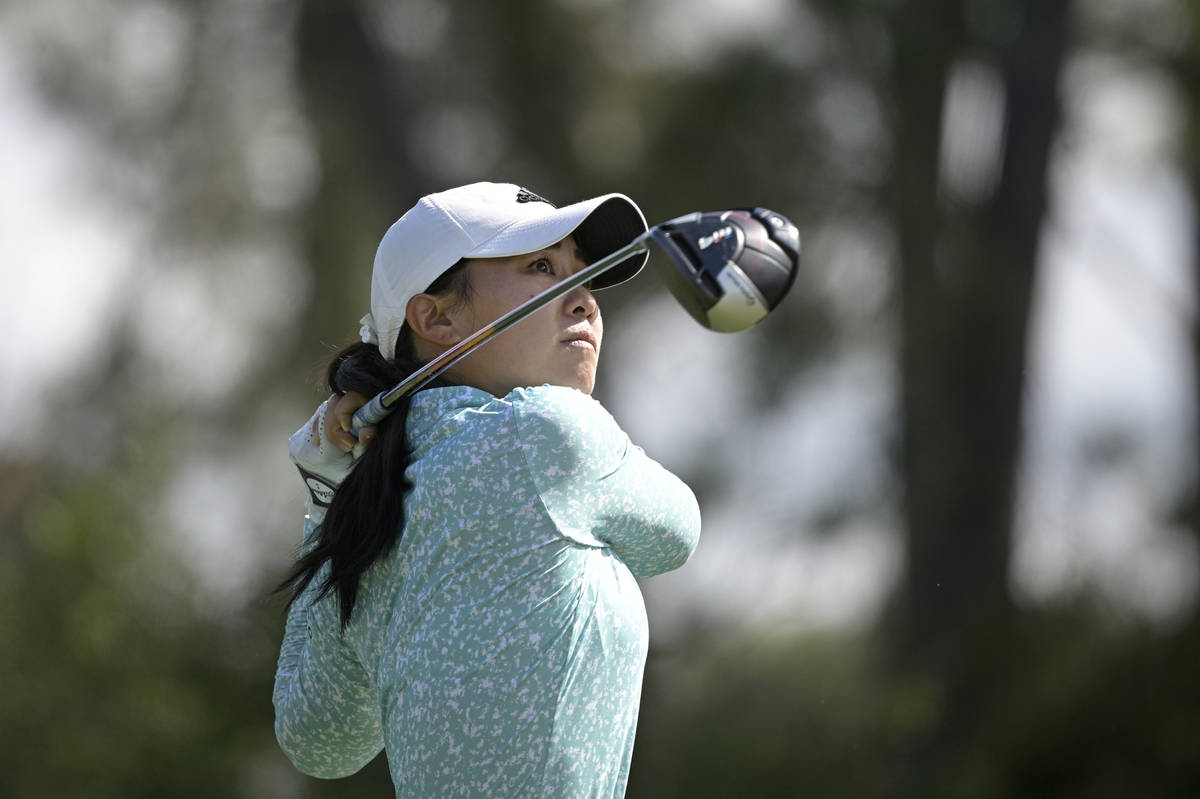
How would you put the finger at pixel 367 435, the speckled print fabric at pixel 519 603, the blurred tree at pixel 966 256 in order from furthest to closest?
the blurred tree at pixel 966 256, the finger at pixel 367 435, the speckled print fabric at pixel 519 603

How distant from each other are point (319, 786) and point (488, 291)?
3.69 m

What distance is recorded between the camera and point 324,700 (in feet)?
5.99

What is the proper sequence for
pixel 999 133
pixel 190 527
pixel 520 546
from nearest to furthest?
pixel 520 546 < pixel 190 527 < pixel 999 133

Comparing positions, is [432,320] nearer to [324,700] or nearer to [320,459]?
[320,459]

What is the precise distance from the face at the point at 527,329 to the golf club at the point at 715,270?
0.20 feet

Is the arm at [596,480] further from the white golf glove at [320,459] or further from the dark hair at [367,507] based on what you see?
the white golf glove at [320,459]

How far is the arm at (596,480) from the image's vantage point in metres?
1.59

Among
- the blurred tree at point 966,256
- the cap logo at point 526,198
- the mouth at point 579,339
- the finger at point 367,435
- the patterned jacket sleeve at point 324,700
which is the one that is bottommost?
the blurred tree at point 966,256

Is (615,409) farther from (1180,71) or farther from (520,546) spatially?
(520,546)

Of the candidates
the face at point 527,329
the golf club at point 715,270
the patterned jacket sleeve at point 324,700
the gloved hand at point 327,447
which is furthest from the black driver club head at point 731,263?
the patterned jacket sleeve at point 324,700

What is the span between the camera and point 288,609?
6.38 ft

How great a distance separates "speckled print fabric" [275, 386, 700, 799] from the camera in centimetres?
157

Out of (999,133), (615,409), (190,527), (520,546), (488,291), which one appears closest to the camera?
(520,546)

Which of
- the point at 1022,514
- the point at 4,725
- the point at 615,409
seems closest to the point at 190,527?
the point at 4,725
